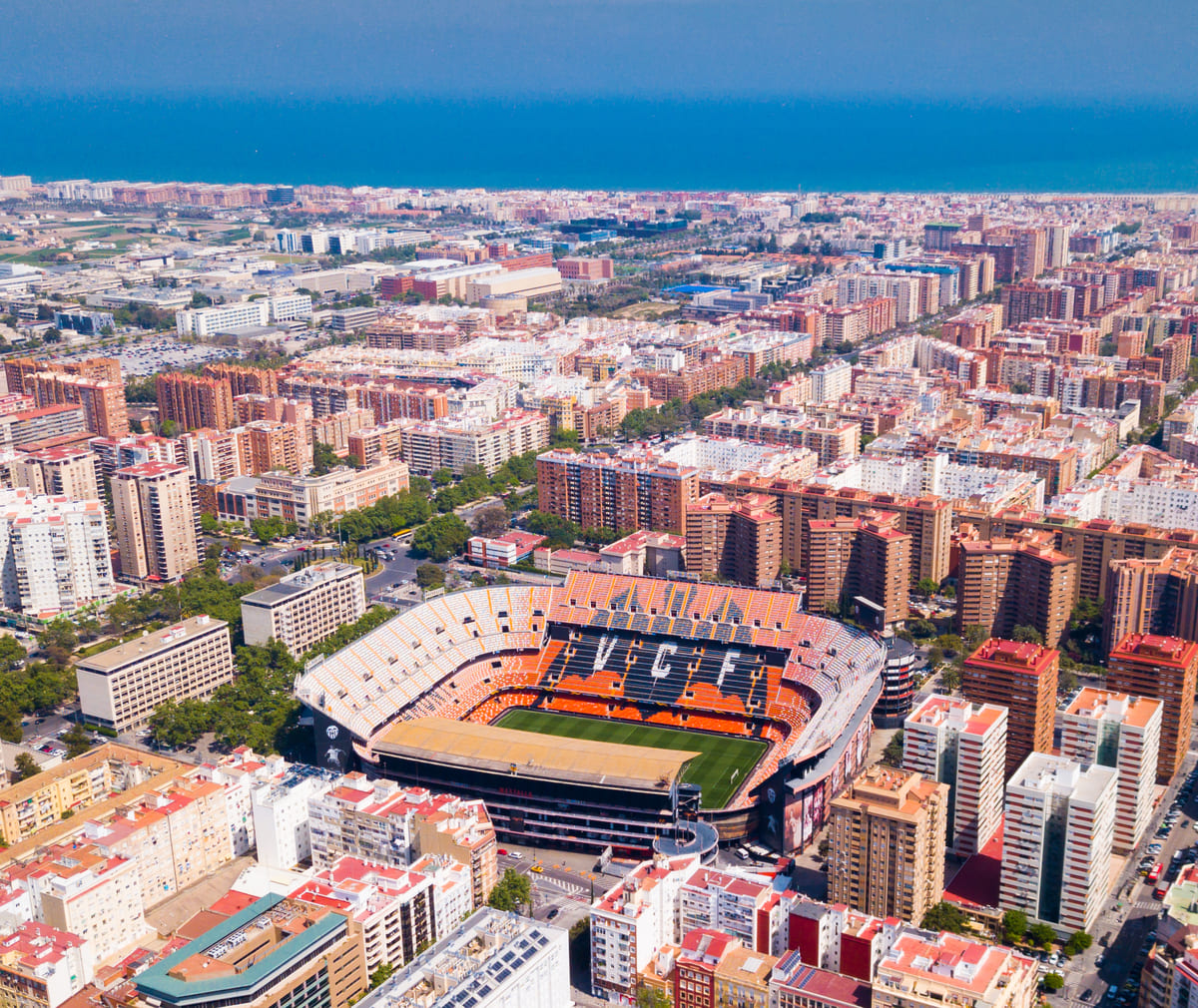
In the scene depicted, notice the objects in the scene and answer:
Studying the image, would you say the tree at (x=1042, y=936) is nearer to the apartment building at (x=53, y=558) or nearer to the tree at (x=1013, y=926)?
the tree at (x=1013, y=926)

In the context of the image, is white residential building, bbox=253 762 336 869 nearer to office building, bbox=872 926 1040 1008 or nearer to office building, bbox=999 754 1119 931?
office building, bbox=872 926 1040 1008

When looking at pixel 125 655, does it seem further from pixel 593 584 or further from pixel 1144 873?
pixel 1144 873

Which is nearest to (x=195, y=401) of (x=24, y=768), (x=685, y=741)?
(x=24, y=768)

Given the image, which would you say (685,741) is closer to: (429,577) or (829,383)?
(429,577)

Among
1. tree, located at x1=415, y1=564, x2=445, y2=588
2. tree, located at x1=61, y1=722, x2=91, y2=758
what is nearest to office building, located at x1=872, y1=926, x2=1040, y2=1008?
→ tree, located at x1=61, y1=722, x2=91, y2=758

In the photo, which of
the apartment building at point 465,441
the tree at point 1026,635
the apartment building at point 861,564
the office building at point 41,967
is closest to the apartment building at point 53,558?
the apartment building at point 465,441
